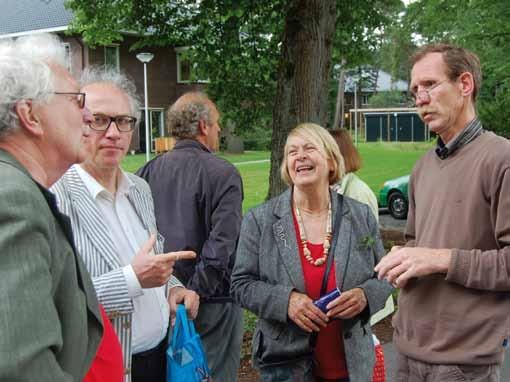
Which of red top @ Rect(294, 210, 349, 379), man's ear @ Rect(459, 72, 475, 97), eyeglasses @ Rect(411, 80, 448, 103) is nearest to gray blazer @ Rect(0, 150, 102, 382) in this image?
red top @ Rect(294, 210, 349, 379)

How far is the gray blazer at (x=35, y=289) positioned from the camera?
4.44ft

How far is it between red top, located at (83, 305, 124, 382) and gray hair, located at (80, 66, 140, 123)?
1433mm

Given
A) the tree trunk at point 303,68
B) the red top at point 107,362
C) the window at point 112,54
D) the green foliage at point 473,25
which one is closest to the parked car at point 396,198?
the green foliage at point 473,25

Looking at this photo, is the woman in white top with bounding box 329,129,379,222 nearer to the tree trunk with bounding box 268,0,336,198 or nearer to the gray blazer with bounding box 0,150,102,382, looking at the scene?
the tree trunk with bounding box 268,0,336,198

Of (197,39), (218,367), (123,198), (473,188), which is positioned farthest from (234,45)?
(473,188)

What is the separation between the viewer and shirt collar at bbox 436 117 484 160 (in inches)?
102

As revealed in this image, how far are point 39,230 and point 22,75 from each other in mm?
486

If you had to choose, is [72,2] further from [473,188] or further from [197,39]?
[473,188]

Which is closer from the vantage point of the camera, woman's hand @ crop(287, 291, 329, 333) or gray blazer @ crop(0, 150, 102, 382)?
gray blazer @ crop(0, 150, 102, 382)

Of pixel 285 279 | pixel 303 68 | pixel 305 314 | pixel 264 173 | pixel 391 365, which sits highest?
pixel 303 68

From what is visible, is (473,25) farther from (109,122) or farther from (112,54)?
(112,54)

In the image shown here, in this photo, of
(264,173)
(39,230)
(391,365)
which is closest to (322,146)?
(39,230)

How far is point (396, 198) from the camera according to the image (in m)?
14.9

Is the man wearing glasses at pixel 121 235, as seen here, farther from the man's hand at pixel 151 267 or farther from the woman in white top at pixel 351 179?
the woman in white top at pixel 351 179
